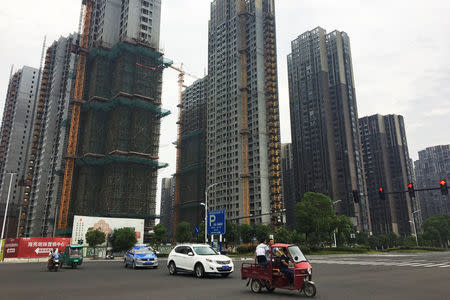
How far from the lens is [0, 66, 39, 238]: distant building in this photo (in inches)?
5994

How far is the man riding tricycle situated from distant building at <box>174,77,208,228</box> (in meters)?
128

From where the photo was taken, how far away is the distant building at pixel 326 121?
5684 inches

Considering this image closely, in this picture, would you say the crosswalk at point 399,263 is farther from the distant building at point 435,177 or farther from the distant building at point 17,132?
the distant building at point 435,177

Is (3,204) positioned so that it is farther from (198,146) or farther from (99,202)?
(198,146)

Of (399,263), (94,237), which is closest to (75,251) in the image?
(399,263)

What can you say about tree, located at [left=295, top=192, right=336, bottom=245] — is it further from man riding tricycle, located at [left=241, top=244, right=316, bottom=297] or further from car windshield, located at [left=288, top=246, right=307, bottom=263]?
car windshield, located at [left=288, top=246, right=307, bottom=263]

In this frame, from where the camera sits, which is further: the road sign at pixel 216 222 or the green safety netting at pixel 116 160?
the green safety netting at pixel 116 160

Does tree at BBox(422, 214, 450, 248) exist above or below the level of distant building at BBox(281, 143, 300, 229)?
below

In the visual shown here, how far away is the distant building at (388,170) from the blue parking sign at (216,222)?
147 metres

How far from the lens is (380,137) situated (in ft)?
577

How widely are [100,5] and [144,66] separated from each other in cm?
3884

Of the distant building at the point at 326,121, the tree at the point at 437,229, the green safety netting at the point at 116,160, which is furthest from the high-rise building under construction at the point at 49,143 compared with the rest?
the tree at the point at 437,229

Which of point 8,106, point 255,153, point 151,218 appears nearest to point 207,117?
point 255,153

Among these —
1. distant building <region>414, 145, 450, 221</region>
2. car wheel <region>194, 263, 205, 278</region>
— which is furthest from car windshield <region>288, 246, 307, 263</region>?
distant building <region>414, 145, 450, 221</region>
